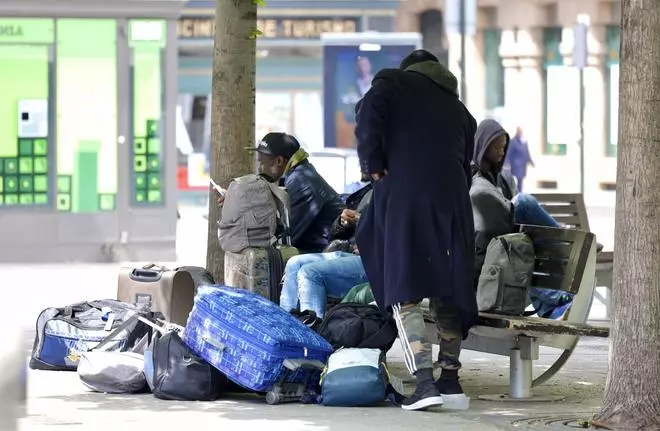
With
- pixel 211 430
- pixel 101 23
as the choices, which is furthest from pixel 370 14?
pixel 211 430

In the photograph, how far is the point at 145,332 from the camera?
33.0ft

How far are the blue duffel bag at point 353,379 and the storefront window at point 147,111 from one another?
10850 millimetres

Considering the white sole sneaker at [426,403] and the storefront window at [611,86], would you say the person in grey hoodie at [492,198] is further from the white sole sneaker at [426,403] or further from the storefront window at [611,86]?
the storefront window at [611,86]

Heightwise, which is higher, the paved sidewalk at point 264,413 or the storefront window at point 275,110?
the storefront window at point 275,110

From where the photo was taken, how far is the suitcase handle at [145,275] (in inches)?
439

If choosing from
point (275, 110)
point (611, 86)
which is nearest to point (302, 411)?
point (611, 86)

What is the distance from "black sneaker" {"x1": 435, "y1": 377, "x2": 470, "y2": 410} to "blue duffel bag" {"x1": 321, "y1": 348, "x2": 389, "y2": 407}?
296mm

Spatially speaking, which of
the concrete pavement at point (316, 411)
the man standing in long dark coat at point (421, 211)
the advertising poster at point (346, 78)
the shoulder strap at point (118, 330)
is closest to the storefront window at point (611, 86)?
the advertising poster at point (346, 78)

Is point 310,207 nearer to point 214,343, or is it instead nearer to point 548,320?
point 214,343

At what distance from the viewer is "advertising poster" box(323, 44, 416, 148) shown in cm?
2698

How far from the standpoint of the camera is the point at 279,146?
10.8 meters

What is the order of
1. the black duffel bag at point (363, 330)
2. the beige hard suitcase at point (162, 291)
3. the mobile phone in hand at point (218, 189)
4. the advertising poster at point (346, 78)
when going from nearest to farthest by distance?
the black duffel bag at point (363, 330) → the beige hard suitcase at point (162, 291) → the mobile phone in hand at point (218, 189) → the advertising poster at point (346, 78)

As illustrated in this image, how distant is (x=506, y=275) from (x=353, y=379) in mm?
1055

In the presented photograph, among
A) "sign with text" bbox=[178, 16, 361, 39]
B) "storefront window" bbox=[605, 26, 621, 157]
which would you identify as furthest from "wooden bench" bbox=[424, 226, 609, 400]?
"sign with text" bbox=[178, 16, 361, 39]
